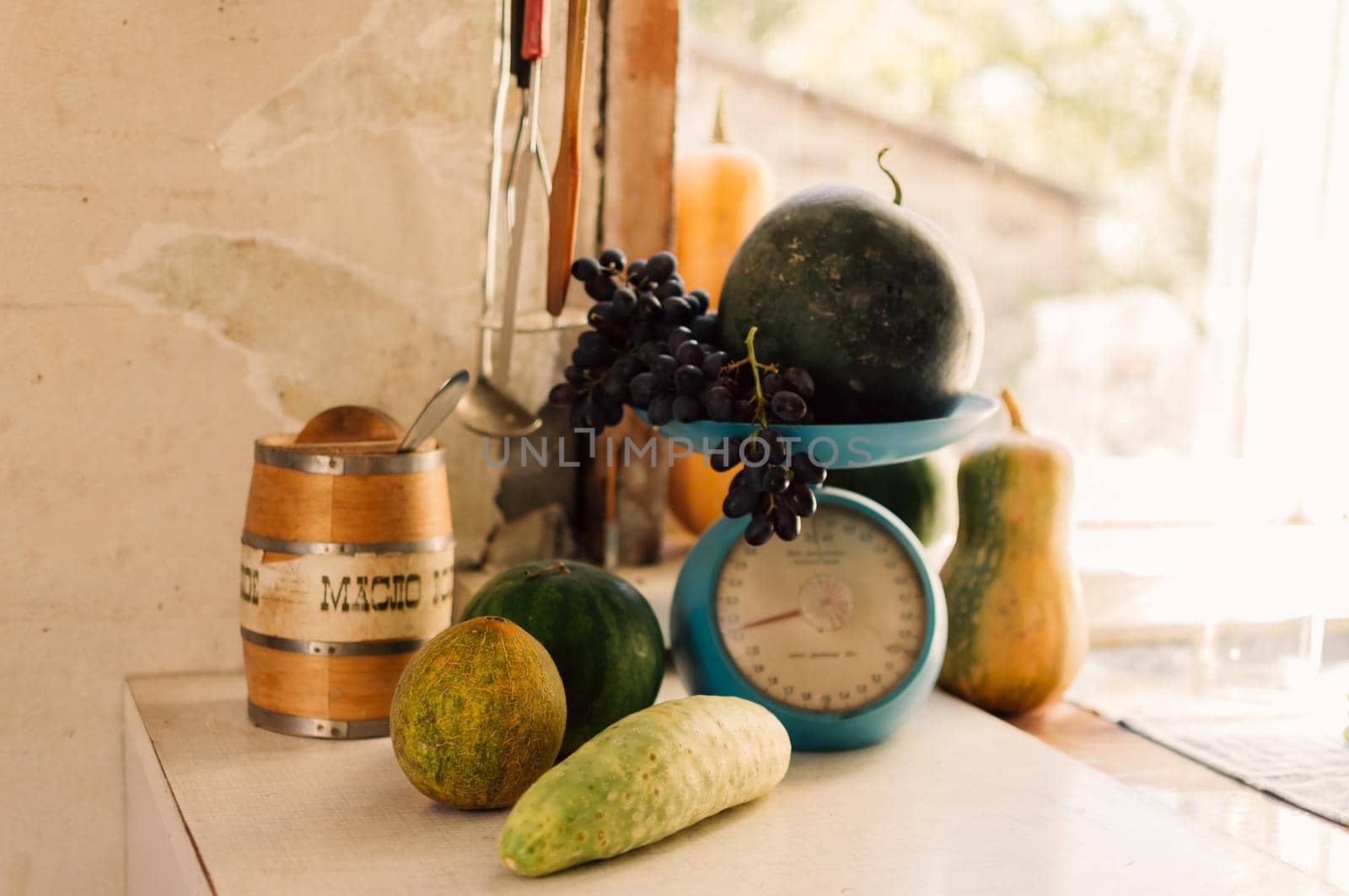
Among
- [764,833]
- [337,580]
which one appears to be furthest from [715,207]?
[764,833]

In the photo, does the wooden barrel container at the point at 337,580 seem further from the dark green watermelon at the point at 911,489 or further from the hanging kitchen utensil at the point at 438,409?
the dark green watermelon at the point at 911,489

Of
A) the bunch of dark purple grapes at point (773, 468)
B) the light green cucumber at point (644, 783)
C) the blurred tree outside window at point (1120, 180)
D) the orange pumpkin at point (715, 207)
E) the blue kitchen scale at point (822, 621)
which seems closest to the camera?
the light green cucumber at point (644, 783)

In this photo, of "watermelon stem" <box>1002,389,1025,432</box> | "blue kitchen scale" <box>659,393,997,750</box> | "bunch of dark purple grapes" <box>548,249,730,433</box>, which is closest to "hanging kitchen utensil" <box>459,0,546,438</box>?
"bunch of dark purple grapes" <box>548,249,730,433</box>

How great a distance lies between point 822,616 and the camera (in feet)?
3.13

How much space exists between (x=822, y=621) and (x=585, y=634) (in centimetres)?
19

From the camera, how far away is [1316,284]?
149 cm

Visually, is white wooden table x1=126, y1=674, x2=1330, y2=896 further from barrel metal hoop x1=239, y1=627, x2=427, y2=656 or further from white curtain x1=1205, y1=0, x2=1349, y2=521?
white curtain x1=1205, y1=0, x2=1349, y2=521

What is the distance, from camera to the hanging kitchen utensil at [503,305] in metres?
1.09

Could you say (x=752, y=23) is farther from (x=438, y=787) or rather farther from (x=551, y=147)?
(x=438, y=787)

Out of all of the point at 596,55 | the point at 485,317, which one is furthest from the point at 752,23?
the point at 485,317

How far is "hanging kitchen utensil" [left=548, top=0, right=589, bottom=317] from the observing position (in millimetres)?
1033

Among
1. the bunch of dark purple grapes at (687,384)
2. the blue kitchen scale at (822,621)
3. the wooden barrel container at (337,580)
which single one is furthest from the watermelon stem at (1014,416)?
the wooden barrel container at (337,580)

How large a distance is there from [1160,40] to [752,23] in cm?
55

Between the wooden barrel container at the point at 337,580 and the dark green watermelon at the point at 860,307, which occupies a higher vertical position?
the dark green watermelon at the point at 860,307
